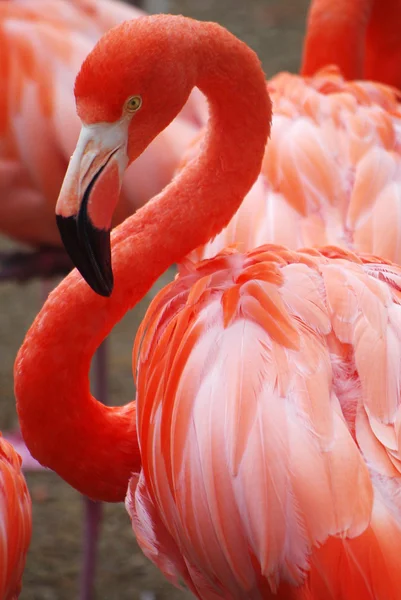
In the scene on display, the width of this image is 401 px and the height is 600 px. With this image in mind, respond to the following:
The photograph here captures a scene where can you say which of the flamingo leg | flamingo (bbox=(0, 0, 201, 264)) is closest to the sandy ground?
the flamingo leg

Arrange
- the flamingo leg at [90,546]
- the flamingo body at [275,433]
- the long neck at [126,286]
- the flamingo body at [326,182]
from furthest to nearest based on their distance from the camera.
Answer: the flamingo leg at [90,546], the flamingo body at [326,182], the long neck at [126,286], the flamingo body at [275,433]

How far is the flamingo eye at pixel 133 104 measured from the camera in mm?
1748

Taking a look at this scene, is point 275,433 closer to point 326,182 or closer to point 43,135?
point 326,182

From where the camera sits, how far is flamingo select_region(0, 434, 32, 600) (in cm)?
176

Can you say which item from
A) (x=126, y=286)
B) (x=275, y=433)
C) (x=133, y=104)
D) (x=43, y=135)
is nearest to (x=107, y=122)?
(x=133, y=104)

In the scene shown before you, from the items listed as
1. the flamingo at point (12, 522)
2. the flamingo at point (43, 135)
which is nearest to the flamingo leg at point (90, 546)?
the flamingo at point (43, 135)

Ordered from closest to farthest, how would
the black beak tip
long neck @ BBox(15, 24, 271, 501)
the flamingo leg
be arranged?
the black beak tip → long neck @ BBox(15, 24, 271, 501) → the flamingo leg

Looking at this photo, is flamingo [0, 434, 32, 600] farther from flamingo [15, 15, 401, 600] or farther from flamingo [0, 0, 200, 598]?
flamingo [0, 0, 200, 598]

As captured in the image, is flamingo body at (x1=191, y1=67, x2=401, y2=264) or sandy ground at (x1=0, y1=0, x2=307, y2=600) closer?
flamingo body at (x1=191, y1=67, x2=401, y2=264)

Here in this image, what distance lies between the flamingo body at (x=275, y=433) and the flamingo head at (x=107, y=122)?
24 cm

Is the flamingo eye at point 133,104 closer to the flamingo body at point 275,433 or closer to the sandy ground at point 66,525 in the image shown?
the flamingo body at point 275,433

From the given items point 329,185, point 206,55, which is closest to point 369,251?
point 329,185

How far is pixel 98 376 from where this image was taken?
10.9 feet

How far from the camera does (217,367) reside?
5.65ft
